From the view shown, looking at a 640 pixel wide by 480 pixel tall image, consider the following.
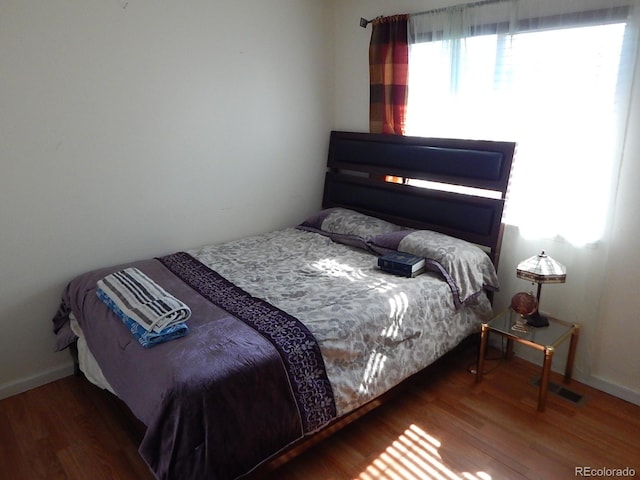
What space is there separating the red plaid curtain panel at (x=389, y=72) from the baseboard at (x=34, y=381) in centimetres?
262

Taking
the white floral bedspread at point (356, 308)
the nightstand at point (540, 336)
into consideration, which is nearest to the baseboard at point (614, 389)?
the nightstand at point (540, 336)

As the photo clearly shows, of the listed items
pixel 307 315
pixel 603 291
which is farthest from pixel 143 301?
pixel 603 291

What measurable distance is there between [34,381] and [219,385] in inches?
64.6

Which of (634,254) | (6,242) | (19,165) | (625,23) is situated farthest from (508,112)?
(6,242)

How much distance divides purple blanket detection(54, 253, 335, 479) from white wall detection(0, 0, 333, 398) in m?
0.64

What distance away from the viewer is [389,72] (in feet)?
10.2

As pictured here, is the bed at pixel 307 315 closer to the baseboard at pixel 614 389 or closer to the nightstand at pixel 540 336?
the nightstand at pixel 540 336

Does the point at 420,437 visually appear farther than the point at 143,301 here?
Yes

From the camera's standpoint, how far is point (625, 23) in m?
2.08

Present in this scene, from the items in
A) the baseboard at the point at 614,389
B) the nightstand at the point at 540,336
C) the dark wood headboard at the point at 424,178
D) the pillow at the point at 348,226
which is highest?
the dark wood headboard at the point at 424,178

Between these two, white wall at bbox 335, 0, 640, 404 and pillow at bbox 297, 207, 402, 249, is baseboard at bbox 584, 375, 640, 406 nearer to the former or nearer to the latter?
white wall at bbox 335, 0, 640, 404

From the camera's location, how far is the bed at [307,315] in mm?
1584

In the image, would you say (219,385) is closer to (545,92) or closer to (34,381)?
(34,381)

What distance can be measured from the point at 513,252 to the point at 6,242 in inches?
112
